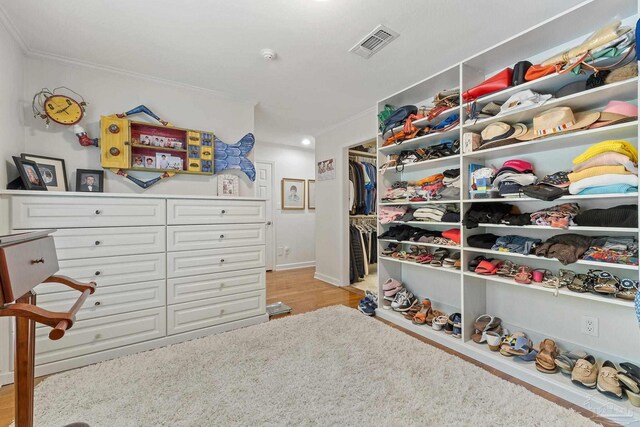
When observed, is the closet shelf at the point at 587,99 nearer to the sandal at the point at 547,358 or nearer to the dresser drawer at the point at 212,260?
the sandal at the point at 547,358

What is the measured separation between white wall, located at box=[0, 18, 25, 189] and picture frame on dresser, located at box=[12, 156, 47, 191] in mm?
67

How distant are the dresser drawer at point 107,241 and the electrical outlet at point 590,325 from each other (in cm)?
308

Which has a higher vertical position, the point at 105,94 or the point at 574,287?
the point at 105,94

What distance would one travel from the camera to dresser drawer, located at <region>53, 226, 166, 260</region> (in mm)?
1886

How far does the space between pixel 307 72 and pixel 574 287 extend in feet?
8.35

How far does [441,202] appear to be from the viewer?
7.65 ft

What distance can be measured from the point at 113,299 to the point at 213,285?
0.71 meters

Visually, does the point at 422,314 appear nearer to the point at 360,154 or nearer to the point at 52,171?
the point at 360,154

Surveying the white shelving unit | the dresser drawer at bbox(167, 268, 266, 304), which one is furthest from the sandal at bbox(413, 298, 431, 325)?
the dresser drawer at bbox(167, 268, 266, 304)

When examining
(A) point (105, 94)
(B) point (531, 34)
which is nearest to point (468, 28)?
(B) point (531, 34)

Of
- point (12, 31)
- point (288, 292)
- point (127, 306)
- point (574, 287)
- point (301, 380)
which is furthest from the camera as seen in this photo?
point (288, 292)

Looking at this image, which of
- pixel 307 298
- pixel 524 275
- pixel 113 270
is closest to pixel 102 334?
pixel 113 270

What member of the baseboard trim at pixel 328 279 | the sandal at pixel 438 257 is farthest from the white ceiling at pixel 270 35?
the baseboard trim at pixel 328 279

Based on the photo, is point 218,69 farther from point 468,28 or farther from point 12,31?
point 468,28
